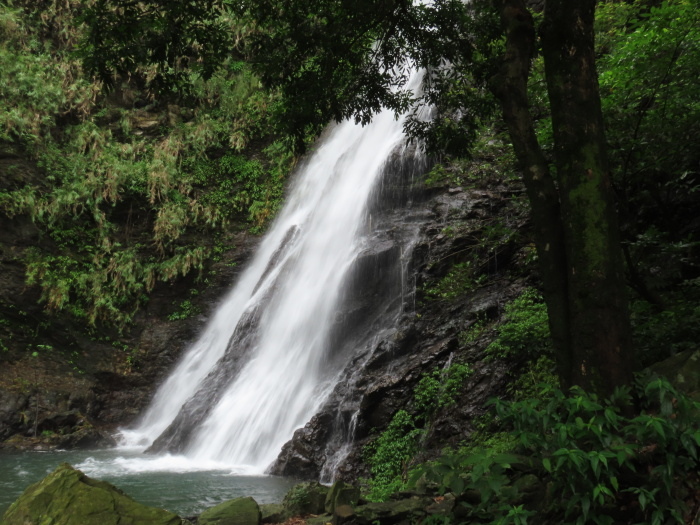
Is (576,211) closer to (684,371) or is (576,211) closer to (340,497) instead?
(684,371)

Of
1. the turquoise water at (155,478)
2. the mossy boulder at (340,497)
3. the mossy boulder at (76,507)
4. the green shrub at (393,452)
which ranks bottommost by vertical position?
the turquoise water at (155,478)

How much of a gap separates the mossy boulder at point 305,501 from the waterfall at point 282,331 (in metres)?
3.60

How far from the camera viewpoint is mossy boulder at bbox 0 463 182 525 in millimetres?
5027

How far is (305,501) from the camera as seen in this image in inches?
248

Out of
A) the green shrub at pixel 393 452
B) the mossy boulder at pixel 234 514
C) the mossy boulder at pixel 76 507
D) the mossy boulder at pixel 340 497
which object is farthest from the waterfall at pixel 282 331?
the mossy boulder at pixel 76 507

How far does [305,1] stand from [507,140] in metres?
3.49

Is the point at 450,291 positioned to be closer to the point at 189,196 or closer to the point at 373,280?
the point at 373,280

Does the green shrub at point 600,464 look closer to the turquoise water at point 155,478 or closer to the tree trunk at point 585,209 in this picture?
the tree trunk at point 585,209

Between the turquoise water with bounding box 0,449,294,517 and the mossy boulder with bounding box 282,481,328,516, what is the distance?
146 centimetres

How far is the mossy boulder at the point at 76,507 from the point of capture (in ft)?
16.5

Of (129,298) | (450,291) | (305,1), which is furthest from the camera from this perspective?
(129,298)

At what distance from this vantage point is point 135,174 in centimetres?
1820

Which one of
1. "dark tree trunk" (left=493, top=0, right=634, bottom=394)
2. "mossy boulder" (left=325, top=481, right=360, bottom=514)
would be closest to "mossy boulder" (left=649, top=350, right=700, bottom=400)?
"dark tree trunk" (left=493, top=0, right=634, bottom=394)

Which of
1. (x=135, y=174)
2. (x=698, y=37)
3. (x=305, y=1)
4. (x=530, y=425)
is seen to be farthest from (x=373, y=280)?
(x=135, y=174)
